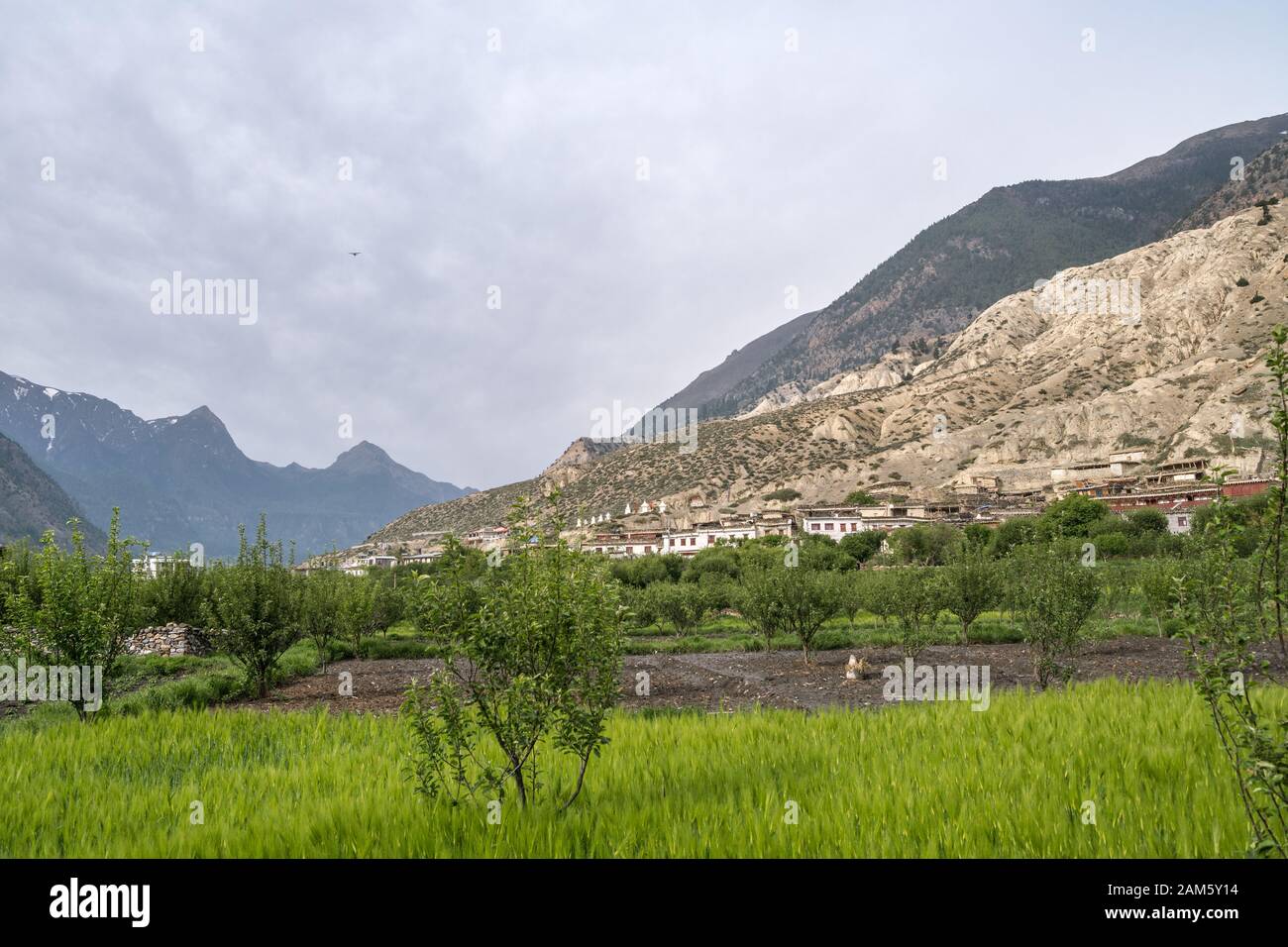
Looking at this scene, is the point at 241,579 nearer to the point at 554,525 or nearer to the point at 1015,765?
the point at 554,525

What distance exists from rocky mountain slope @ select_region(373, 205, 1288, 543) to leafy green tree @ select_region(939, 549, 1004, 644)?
79119mm

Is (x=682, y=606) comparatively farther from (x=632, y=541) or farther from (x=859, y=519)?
(x=632, y=541)

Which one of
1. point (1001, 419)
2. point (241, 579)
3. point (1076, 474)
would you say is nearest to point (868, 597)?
point (241, 579)

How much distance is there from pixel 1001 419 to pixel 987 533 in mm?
60284

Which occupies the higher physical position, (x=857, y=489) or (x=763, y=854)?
(x=857, y=489)

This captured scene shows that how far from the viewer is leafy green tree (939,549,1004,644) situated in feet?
77.1

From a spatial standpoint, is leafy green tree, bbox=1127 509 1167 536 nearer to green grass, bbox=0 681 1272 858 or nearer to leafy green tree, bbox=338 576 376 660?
green grass, bbox=0 681 1272 858

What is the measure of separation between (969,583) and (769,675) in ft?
27.9

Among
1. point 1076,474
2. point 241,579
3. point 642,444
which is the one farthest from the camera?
point 642,444

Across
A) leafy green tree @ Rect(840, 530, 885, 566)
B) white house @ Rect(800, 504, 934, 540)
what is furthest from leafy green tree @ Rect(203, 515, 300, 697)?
white house @ Rect(800, 504, 934, 540)

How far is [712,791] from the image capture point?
6.83 metres

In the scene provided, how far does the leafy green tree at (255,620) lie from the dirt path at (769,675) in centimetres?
93

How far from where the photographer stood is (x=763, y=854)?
16.2ft
